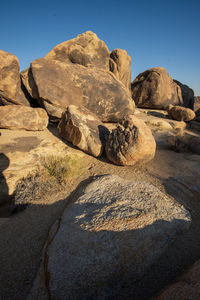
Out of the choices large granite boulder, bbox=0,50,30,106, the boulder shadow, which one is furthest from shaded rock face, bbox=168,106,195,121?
the boulder shadow

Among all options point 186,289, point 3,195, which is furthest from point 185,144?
point 3,195

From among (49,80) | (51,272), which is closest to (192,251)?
(51,272)

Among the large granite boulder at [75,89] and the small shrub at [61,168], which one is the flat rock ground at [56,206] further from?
the large granite boulder at [75,89]

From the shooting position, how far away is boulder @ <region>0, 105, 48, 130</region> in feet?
14.6

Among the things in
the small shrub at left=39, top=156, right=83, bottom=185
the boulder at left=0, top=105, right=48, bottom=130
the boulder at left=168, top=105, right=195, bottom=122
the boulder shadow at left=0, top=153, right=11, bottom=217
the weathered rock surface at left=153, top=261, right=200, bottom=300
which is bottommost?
the boulder shadow at left=0, top=153, right=11, bottom=217

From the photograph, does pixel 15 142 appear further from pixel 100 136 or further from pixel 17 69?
pixel 17 69

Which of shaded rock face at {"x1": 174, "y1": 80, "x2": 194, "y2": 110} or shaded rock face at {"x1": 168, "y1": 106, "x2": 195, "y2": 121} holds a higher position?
shaded rock face at {"x1": 174, "y1": 80, "x2": 194, "y2": 110}

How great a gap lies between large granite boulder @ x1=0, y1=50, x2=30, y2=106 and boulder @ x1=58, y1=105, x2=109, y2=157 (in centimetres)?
194

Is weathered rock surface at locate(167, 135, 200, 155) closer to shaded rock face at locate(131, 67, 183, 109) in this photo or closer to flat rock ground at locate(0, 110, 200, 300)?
flat rock ground at locate(0, 110, 200, 300)

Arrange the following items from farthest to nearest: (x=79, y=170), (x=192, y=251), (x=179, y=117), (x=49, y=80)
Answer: (x=179, y=117) → (x=49, y=80) → (x=79, y=170) → (x=192, y=251)

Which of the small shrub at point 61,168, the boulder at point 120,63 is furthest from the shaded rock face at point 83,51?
the small shrub at point 61,168

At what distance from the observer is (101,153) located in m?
3.98

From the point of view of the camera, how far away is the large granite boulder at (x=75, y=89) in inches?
185

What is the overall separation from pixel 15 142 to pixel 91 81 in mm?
3168
